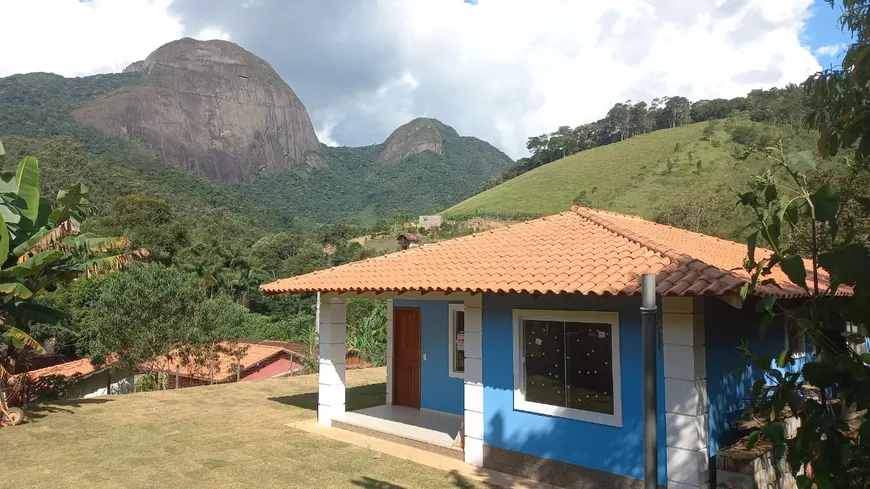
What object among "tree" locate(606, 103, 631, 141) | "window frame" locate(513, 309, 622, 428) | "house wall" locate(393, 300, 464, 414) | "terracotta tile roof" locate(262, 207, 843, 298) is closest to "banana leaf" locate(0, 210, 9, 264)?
"terracotta tile roof" locate(262, 207, 843, 298)

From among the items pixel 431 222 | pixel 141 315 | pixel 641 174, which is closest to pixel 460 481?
pixel 141 315

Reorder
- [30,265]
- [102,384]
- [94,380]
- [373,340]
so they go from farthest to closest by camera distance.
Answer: [102,384]
[94,380]
[373,340]
[30,265]

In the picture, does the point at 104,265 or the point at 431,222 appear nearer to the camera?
the point at 104,265

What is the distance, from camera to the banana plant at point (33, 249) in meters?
10.4

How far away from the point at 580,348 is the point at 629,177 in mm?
71406

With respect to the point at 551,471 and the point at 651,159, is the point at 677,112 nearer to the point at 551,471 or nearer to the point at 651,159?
the point at 651,159

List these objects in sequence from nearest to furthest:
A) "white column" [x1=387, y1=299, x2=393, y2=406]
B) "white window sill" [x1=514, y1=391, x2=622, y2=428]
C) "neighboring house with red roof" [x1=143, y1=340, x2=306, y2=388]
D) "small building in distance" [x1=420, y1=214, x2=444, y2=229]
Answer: "white window sill" [x1=514, y1=391, x2=622, y2=428], "white column" [x1=387, y1=299, x2=393, y2=406], "neighboring house with red roof" [x1=143, y1=340, x2=306, y2=388], "small building in distance" [x1=420, y1=214, x2=444, y2=229]

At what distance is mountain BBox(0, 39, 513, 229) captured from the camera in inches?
3804

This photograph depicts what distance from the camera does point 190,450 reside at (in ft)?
30.5

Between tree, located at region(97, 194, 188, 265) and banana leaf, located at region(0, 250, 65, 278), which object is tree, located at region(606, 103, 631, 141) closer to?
tree, located at region(97, 194, 188, 265)

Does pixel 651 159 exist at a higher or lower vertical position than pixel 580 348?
higher

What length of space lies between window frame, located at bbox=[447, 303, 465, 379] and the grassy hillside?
146 ft

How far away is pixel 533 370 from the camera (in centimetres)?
809

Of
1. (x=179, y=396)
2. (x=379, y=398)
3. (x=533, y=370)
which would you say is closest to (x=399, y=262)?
(x=533, y=370)
